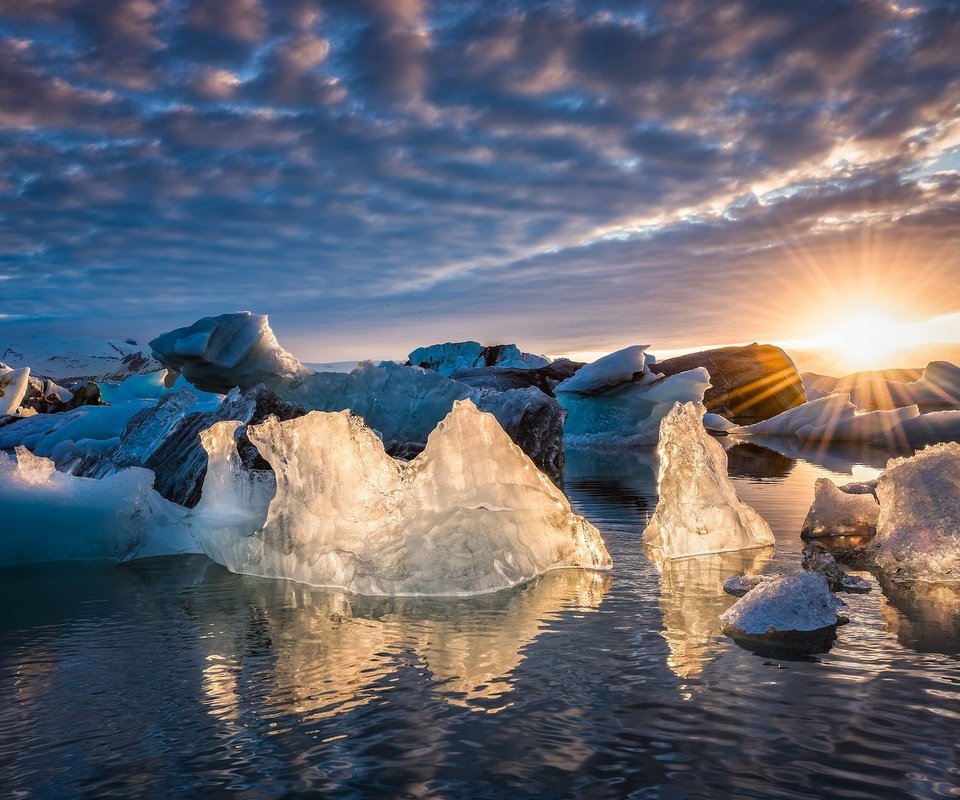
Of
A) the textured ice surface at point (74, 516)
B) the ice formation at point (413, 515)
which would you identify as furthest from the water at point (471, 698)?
the textured ice surface at point (74, 516)

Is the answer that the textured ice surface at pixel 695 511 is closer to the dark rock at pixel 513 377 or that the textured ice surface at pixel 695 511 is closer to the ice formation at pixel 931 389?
the dark rock at pixel 513 377

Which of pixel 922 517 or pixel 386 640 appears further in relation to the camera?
pixel 922 517

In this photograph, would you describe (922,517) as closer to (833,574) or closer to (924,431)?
(833,574)

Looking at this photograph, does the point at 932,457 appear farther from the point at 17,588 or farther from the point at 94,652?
the point at 17,588

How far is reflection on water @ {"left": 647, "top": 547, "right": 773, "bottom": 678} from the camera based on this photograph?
4.20 m

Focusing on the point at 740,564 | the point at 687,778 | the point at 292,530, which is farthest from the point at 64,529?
the point at 687,778

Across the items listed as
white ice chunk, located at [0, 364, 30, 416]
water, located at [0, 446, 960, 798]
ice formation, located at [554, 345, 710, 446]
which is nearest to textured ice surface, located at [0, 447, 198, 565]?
water, located at [0, 446, 960, 798]

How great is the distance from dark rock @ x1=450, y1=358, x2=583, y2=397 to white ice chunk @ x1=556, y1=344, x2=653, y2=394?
4.31 m

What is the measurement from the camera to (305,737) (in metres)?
3.22

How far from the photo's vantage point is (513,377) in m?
34.7

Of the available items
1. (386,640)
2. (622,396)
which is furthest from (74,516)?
(622,396)

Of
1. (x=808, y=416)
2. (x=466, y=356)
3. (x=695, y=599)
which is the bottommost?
(x=695, y=599)

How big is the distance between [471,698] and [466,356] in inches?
1852

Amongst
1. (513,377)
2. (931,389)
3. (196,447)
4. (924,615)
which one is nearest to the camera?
(924,615)
